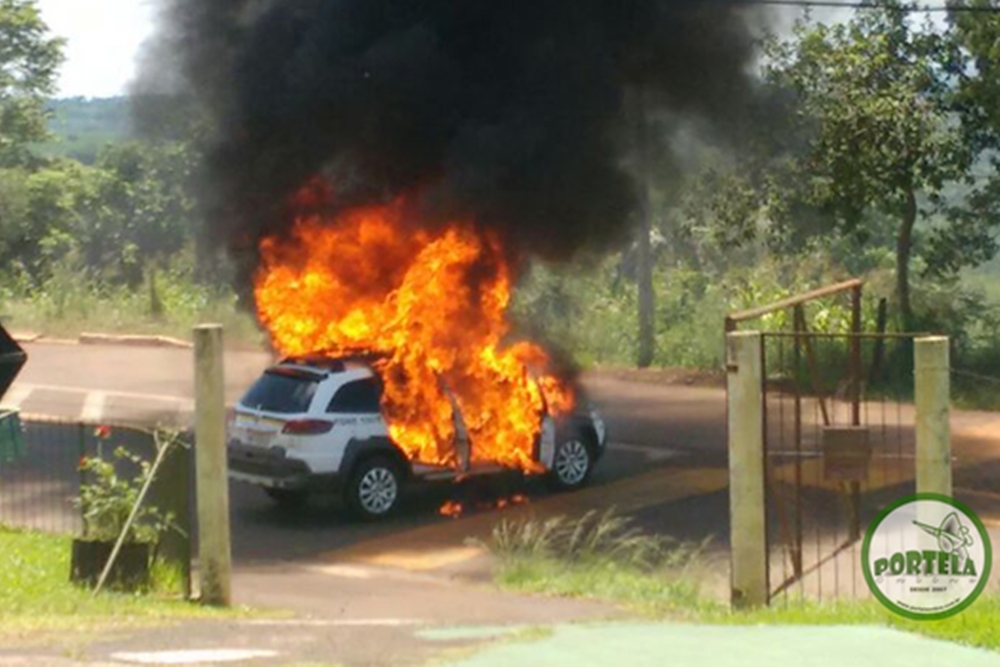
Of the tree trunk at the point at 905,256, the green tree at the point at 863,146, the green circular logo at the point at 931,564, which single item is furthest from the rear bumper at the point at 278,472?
the tree trunk at the point at 905,256

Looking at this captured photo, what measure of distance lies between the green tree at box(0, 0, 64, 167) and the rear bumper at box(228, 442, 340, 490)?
1260 inches

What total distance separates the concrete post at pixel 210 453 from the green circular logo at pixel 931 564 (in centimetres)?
455

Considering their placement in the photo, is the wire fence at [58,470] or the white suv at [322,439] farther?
the white suv at [322,439]

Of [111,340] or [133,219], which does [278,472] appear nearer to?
[111,340]

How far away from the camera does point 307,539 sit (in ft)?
54.1

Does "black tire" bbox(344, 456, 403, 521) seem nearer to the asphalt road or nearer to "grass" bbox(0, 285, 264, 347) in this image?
the asphalt road

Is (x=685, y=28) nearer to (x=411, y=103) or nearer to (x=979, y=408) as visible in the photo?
(x=411, y=103)

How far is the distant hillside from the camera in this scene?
28.0m

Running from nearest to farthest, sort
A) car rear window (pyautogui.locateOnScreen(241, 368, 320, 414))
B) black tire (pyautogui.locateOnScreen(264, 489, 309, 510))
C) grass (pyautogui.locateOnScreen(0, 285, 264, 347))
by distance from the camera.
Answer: car rear window (pyautogui.locateOnScreen(241, 368, 320, 414)) < black tire (pyautogui.locateOnScreen(264, 489, 309, 510)) < grass (pyautogui.locateOnScreen(0, 285, 264, 347))

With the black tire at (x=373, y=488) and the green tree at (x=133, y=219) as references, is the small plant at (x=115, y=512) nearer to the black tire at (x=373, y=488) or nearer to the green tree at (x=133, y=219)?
the black tire at (x=373, y=488)

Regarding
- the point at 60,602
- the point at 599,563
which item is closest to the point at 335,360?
the point at 599,563

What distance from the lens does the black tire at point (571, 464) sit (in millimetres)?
18344

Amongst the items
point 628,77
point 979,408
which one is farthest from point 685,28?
point 979,408

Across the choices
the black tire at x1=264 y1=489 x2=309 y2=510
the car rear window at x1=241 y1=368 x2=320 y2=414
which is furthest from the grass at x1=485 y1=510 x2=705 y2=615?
the car rear window at x1=241 y1=368 x2=320 y2=414
